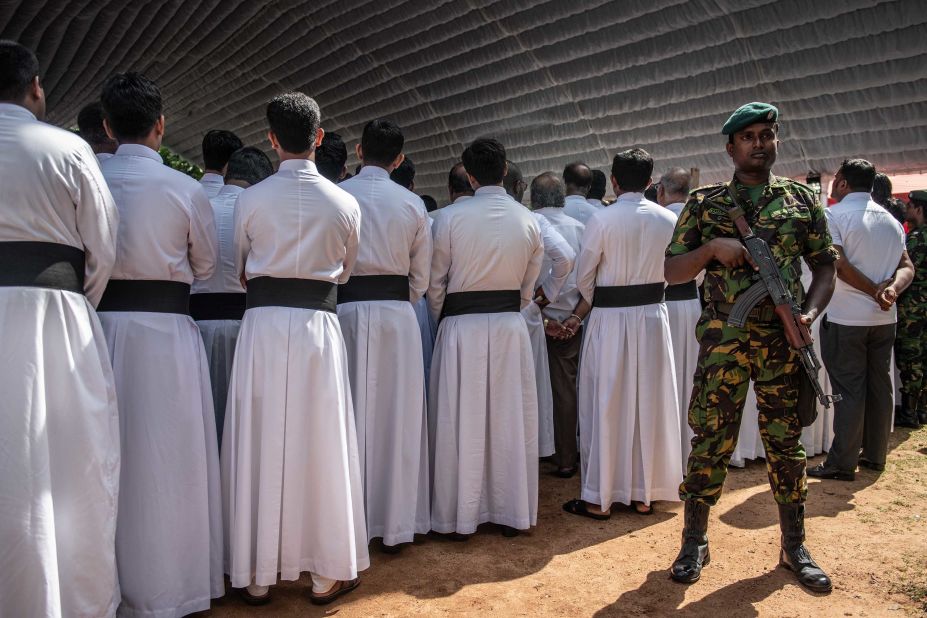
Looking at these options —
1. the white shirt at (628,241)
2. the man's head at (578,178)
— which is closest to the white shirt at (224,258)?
the white shirt at (628,241)

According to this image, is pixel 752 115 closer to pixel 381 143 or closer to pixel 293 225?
pixel 381 143

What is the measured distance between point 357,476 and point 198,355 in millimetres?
854

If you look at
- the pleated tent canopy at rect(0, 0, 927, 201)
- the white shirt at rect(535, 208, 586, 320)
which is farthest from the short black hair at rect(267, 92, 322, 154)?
the pleated tent canopy at rect(0, 0, 927, 201)

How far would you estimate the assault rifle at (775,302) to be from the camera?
3.15 m

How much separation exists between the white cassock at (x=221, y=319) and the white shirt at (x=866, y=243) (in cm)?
375

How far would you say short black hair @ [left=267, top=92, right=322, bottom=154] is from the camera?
3.25m

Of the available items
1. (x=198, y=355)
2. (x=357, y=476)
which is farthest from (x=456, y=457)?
(x=198, y=355)

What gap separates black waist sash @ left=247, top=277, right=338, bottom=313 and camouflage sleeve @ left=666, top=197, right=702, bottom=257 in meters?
1.58

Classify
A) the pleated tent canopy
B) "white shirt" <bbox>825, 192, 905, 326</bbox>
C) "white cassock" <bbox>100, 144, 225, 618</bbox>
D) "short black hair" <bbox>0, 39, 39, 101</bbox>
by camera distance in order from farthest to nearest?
1. the pleated tent canopy
2. "white shirt" <bbox>825, 192, 905, 326</bbox>
3. "white cassock" <bbox>100, 144, 225, 618</bbox>
4. "short black hair" <bbox>0, 39, 39, 101</bbox>

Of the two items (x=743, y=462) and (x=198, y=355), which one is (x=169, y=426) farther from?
(x=743, y=462)

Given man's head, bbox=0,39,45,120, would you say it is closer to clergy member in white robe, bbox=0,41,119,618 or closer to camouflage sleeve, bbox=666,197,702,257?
clergy member in white robe, bbox=0,41,119,618

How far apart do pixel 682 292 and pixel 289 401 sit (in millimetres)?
3068

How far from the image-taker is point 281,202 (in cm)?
324

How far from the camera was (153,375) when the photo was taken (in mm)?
3072
